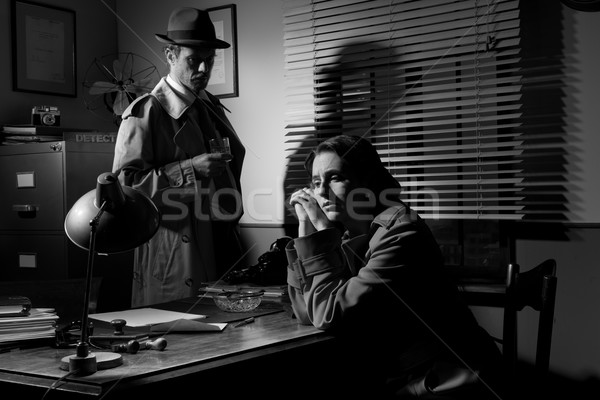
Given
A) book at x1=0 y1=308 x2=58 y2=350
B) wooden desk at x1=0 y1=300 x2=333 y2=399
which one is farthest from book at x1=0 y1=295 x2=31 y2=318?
wooden desk at x1=0 y1=300 x2=333 y2=399

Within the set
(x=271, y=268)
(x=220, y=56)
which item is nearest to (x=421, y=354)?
(x=271, y=268)

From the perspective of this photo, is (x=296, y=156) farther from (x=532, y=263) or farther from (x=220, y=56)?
(x=532, y=263)

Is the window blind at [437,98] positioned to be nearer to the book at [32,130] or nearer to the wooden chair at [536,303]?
the wooden chair at [536,303]

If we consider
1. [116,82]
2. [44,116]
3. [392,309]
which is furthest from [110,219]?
[116,82]

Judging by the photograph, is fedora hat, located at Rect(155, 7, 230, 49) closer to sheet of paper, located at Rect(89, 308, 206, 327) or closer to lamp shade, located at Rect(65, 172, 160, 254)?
sheet of paper, located at Rect(89, 308, 206, 327)

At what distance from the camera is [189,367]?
1542mm

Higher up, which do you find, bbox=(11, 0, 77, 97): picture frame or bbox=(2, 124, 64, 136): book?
bbox=(11, 0, 77, 97): picture frame

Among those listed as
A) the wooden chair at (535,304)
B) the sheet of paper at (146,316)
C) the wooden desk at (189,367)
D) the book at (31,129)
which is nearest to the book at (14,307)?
the wooden desk at (189,367)

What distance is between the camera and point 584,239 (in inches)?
108

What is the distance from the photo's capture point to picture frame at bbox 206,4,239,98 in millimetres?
3793

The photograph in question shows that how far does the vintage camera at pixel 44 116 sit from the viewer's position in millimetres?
3732

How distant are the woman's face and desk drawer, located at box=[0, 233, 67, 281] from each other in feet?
6.05

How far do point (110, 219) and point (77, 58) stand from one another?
2809 millimetres

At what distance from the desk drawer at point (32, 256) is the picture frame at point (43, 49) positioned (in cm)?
81
